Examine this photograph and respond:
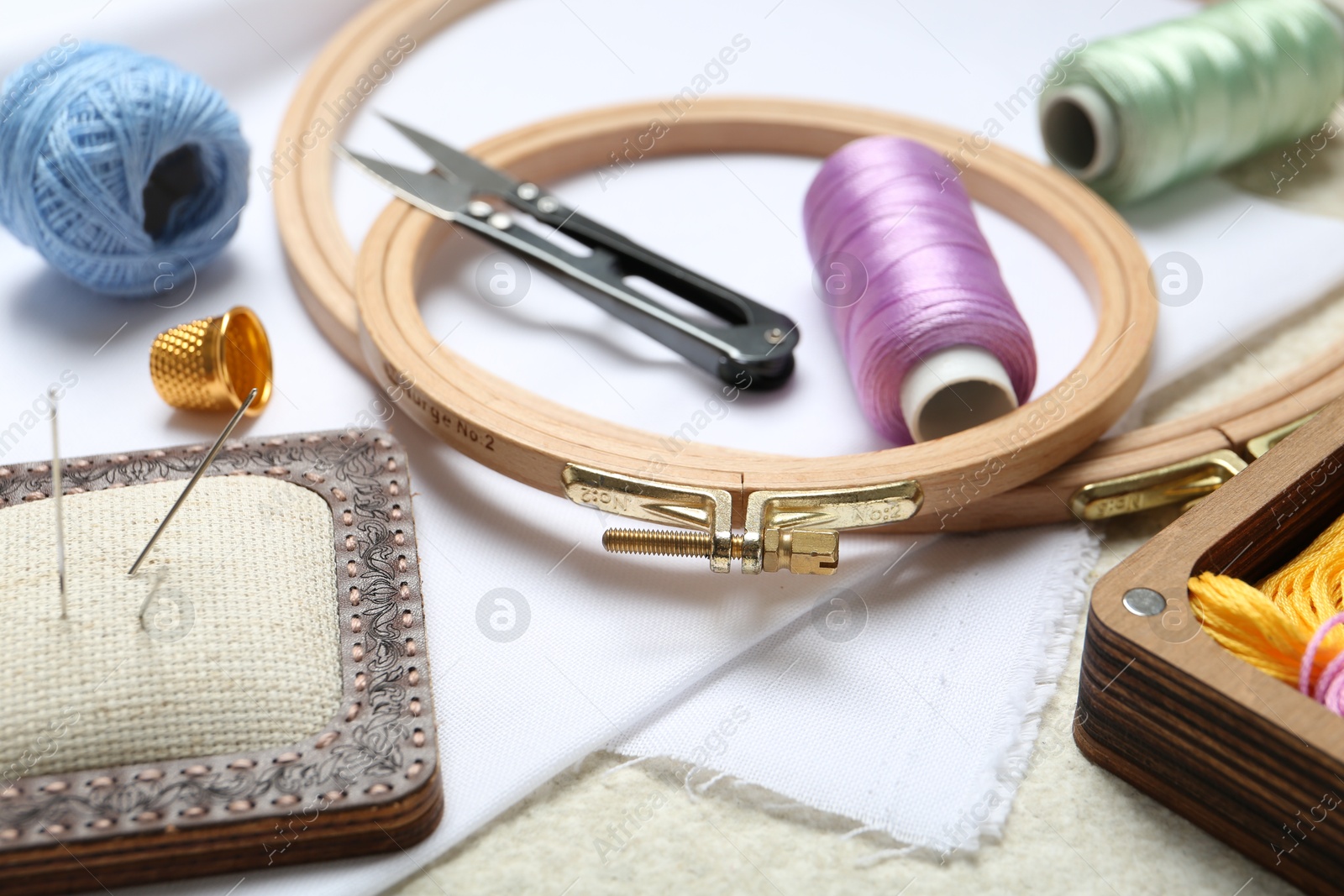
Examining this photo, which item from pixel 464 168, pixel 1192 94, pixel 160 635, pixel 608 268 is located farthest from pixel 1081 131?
pixel 160 635

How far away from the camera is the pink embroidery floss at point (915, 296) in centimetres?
117

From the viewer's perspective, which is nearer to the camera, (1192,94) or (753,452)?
(753,452)

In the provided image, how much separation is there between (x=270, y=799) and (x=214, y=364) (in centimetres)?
51

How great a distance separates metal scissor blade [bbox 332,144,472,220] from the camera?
54.6 inches

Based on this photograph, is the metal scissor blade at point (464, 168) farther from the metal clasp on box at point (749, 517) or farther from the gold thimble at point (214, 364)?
the metal clasp on box at point (749, 517)

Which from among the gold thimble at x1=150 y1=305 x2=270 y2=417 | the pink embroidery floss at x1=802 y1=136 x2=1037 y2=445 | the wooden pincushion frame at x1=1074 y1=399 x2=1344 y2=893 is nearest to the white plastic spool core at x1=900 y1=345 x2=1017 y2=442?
the pink embroidery floss at x1=802 y1=136 x2=1037 y2=445

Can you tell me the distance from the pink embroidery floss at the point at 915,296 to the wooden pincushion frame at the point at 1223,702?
0.28 m

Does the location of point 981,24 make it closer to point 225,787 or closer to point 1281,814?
point 1281,814

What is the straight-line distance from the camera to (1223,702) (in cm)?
81

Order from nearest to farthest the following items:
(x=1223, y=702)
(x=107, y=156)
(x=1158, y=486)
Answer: (x=1223, y=702), (x=1158, y=486), (x=107, y=156)

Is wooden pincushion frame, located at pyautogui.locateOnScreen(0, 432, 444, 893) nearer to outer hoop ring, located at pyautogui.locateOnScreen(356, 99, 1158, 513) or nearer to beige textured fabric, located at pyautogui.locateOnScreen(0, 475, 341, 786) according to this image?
beige textured fabric, located at pyautogui.locateOnScreen(0, 475, 341, 786)

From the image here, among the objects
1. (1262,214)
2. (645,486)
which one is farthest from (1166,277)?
(645,486)

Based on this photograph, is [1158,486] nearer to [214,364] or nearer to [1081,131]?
[1081,131]

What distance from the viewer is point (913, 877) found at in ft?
2.93
